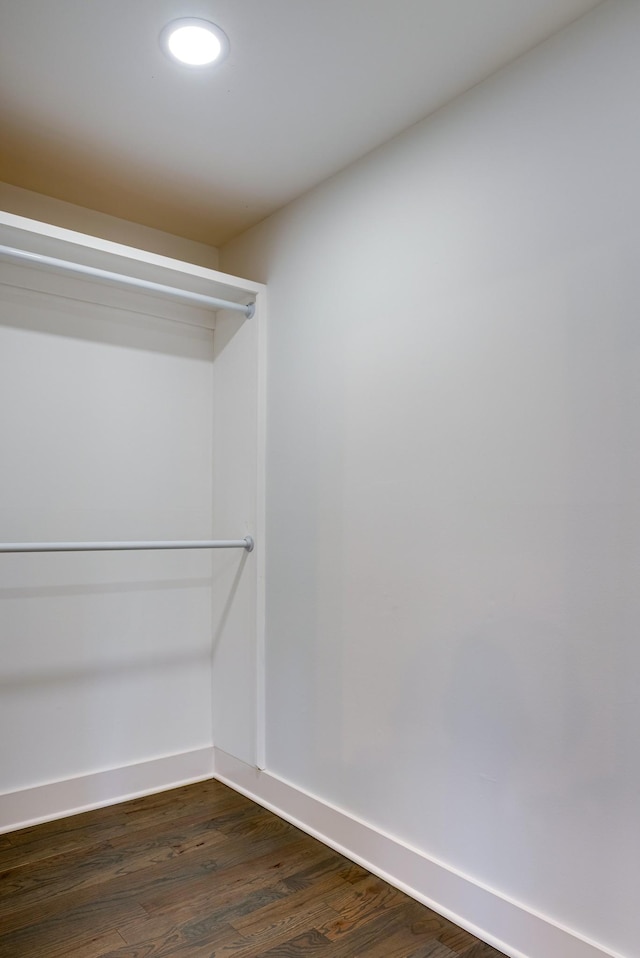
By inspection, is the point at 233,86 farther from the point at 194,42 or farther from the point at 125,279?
the point at 125,279

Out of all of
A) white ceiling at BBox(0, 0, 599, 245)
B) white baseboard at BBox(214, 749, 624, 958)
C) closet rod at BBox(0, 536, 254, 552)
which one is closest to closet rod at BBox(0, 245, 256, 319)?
white ceiling at BBox(0, 0, 599, 245)

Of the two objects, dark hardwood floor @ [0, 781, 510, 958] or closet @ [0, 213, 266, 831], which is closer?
dark hardwood floor @ [0, 781, 510, 958]

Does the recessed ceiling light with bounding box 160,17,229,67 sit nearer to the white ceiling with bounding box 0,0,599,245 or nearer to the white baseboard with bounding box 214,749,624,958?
the white ceiling with bounding box 0,0,599,245

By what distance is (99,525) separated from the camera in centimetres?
246

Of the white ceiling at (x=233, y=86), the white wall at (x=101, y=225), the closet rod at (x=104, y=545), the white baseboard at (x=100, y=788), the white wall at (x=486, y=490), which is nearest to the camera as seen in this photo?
the white wall at (x=486, y=490)

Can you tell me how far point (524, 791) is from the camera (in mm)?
1562

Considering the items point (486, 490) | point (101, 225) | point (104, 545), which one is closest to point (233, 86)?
point (101, 225)

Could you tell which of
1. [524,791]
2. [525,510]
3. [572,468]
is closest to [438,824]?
[524,791]

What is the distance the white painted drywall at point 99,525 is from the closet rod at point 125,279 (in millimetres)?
215

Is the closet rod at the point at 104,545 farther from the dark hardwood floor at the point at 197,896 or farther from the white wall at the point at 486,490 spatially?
the dark hardwood floor at the point at 197,896

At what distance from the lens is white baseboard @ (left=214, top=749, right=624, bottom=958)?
58.7 inches

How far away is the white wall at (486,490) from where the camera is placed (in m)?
1.43

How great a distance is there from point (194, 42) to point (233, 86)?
0.19 meters

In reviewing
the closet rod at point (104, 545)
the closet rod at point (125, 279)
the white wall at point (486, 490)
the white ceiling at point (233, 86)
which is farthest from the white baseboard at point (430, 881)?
the white ceiling at point (233, 86)
